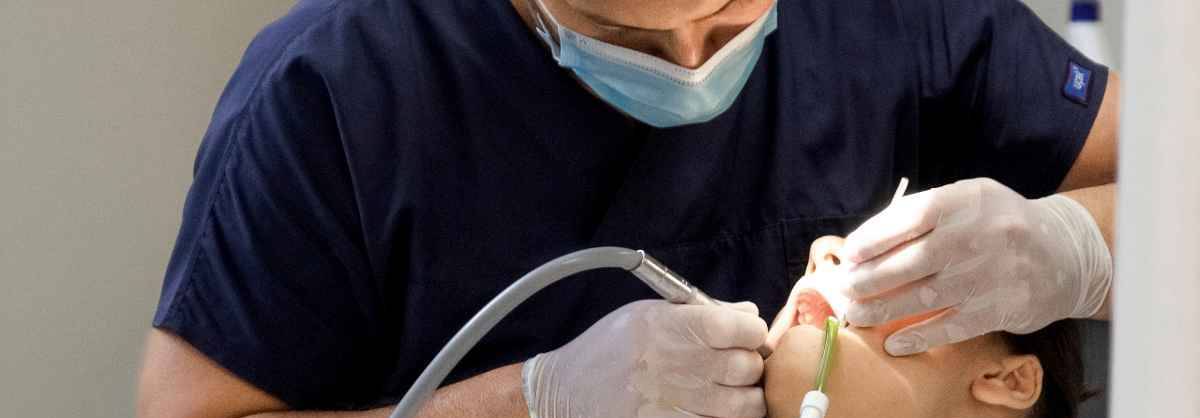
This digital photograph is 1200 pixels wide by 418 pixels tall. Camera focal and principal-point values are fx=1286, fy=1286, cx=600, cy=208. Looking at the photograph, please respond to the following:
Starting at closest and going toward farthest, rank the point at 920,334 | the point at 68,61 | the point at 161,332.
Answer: the point at 920,334
the point at 161,332
the point at 68,61

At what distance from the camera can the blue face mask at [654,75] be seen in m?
1.42

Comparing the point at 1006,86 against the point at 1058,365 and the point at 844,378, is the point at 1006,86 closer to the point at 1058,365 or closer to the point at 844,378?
the point at 1058,365

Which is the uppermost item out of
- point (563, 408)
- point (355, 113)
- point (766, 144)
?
point (355, 113)

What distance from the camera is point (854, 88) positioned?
1.64 m

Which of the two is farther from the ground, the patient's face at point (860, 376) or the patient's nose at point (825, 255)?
the patient's nose at point (825, 255)

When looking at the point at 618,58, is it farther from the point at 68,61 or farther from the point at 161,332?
the point at 68,61

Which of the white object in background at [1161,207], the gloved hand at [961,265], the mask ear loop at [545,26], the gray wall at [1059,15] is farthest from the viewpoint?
the gray wall at [1059,15]

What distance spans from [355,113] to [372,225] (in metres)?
0.13

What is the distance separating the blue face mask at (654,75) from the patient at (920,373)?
0.72ft

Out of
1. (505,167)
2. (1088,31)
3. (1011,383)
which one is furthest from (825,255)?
(1088,31)

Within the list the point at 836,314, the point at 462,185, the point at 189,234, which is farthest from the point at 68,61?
the point at 836,314

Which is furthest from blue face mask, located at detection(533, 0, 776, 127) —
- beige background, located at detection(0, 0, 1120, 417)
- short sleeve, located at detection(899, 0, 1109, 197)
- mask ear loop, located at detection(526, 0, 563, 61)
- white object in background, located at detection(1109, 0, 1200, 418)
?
beige background, located at detection(0, 0, 1120, 417)

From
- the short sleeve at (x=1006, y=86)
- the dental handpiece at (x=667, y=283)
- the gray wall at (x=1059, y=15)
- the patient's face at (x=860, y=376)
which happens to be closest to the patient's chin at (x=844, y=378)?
the patient's face at (x=860, y=376)

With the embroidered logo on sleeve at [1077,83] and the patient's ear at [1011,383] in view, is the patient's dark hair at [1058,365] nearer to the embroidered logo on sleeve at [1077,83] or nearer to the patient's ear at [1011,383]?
the patient's ear at [1011,383]
